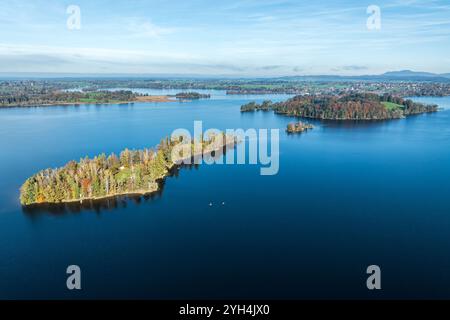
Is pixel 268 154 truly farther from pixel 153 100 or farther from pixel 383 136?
pixel 153 100

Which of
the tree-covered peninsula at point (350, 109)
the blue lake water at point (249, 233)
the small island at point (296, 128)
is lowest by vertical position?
the blue lake water at point (249, 233)

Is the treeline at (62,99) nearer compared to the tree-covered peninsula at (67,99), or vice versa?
the tree-covered peninsula at (67,99)

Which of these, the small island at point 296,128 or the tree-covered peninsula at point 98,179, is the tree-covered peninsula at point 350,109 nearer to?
the small island at point 296,128

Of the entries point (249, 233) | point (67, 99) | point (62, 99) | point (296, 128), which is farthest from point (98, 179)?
point (62, 99)

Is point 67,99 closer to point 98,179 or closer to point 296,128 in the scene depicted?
point 296,128

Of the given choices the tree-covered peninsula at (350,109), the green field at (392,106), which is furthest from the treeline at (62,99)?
the green field at (392,106)

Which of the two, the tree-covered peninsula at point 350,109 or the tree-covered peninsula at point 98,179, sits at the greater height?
the tree-covered peninsula at point 350,109

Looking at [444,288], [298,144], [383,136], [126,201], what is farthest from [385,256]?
[383,136]
